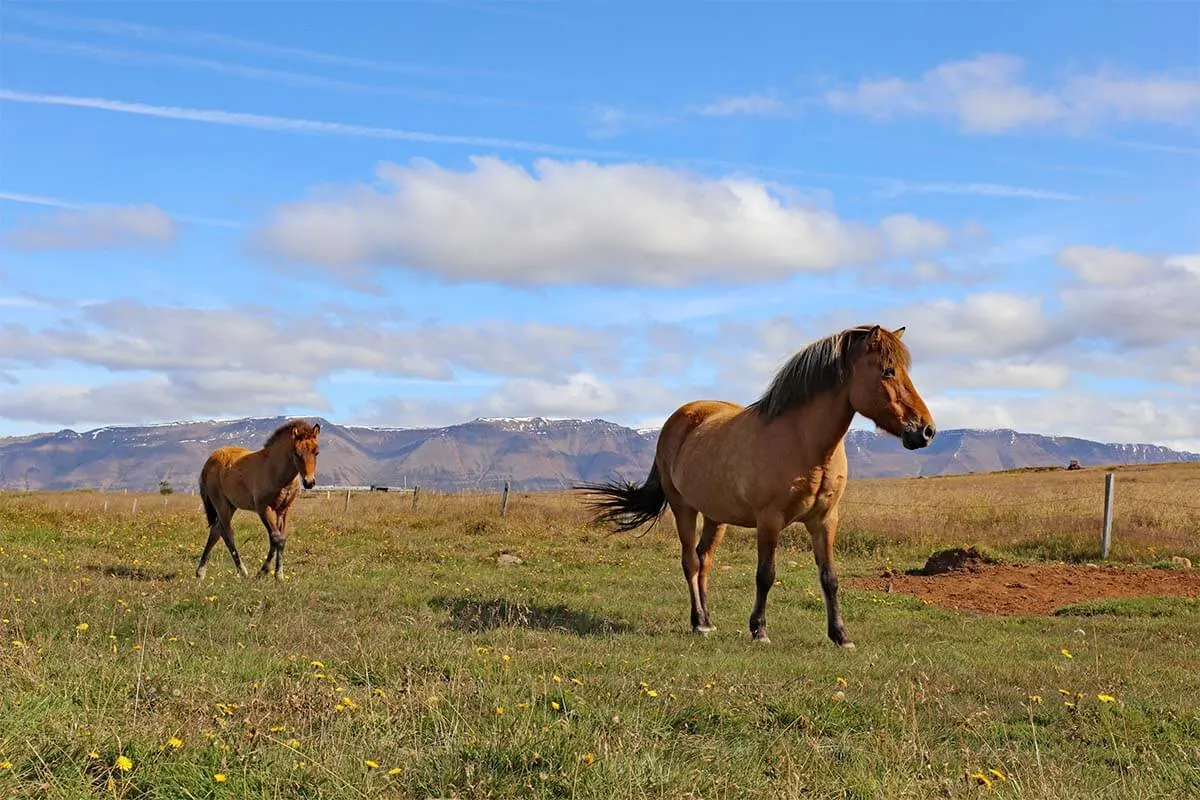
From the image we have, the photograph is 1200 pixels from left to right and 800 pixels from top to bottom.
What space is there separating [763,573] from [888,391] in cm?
238

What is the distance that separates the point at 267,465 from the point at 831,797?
13.9 metres

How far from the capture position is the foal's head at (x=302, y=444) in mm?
16078

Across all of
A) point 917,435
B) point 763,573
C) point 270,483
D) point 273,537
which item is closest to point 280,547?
point 273,537

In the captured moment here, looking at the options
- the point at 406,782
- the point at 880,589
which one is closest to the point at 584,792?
the point at 406,782

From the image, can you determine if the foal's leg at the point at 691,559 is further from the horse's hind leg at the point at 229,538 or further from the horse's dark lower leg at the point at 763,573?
the horse's hind leg at the point at 229,538

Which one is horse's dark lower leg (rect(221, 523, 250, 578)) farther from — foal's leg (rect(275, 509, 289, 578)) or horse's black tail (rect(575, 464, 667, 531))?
horse's black tail (rect(575, 464, 667, 531))

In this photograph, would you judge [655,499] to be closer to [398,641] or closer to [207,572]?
[398,641]

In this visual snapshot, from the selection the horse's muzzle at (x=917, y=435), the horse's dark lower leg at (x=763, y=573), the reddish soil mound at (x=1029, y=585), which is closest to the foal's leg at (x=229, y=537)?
the horse's dark lower leg at (x=763, y=573)

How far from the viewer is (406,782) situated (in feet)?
14.4

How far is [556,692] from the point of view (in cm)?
609

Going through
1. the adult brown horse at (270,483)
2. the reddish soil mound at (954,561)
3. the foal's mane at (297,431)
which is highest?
the foal's mane at (297,431)

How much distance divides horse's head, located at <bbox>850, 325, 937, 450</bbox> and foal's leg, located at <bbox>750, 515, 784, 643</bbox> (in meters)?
1.53

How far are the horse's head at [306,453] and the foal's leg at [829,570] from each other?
8.46 meters

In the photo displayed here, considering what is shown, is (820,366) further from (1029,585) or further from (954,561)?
(954,561)
